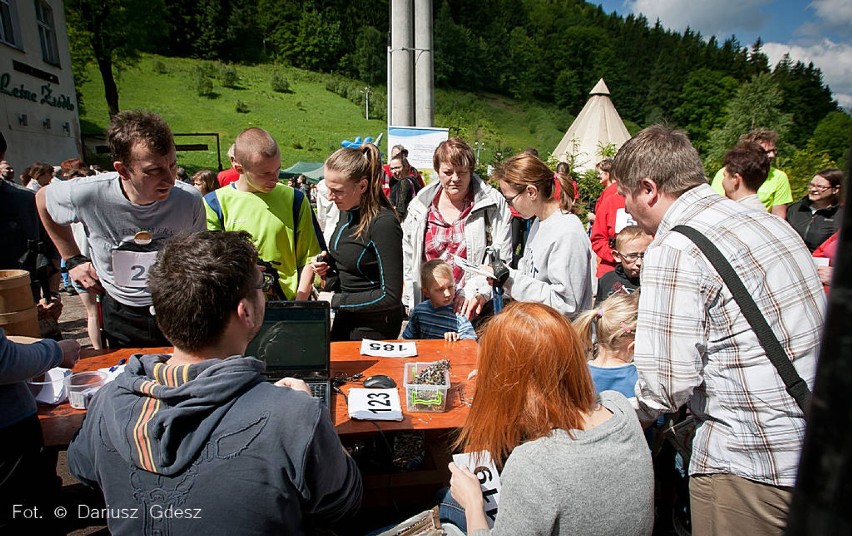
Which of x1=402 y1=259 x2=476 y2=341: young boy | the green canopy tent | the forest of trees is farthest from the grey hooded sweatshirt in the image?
the forest of trees

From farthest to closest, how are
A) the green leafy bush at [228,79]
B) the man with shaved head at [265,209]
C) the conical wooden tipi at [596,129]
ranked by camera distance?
the green leafy bush at [228,79] < the conical wooden tipi at [596,129] < the man with shaved head at [265,209]

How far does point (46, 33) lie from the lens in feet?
55.6

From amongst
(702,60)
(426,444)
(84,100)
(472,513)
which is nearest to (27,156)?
(426,444)

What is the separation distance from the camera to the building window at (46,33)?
1639cm

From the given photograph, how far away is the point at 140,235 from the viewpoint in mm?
2682

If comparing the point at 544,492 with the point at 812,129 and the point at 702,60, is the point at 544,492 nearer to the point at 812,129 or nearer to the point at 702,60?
the point at 812,129

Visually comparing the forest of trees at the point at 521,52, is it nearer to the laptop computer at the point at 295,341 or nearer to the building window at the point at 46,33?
the building window at the point at 46,33

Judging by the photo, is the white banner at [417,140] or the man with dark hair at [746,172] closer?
the man with dark hair at [746,172]

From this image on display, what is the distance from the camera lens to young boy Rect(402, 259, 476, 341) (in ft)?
10.5

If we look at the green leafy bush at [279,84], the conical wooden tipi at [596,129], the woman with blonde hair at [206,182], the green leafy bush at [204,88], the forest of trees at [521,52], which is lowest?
the woman with blonde hair at [206,182]

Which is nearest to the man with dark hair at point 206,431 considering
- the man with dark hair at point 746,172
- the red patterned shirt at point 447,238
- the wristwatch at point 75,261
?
the wristwatch at point 75,261

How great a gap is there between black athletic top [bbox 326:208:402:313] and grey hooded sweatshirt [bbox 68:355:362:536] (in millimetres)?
1578

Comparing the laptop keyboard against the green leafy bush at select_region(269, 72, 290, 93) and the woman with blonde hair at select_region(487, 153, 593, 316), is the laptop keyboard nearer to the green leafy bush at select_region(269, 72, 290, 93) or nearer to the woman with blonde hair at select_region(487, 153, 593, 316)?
the woman with blonde hair at select_region(487, 153, 593, 316)

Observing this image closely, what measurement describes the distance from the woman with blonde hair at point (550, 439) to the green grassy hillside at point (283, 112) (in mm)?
28248
